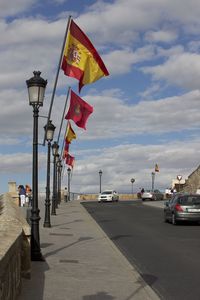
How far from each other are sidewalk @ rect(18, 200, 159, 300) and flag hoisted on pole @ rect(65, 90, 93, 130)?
7.08 m

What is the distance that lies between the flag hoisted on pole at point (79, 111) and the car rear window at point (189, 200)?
7.44 metres

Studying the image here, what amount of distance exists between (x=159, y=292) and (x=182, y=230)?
601 inches

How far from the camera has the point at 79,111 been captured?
2488 cm

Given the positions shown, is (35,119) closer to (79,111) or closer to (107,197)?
(79,111)

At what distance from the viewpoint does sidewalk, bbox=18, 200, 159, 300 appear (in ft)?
32.0

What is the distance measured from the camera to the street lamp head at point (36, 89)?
1428cm

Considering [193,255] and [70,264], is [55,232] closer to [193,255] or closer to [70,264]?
[193,255]

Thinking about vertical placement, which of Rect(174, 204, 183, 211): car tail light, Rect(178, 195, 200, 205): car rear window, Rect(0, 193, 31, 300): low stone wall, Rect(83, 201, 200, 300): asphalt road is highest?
Rect(178, 195, 200, 205): car rear window

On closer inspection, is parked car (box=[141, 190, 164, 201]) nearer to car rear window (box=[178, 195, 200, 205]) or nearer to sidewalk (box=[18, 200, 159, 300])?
car rear window (box=[178, 195, 200, 205])

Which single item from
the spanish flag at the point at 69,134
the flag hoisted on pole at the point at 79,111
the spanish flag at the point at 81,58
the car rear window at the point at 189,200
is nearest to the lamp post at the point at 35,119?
the spanish flag at the point at 81,58

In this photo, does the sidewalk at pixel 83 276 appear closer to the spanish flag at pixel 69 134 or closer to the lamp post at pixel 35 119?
the lamp post at pixel 35 119

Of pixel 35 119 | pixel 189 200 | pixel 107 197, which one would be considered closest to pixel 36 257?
pixel 35 119

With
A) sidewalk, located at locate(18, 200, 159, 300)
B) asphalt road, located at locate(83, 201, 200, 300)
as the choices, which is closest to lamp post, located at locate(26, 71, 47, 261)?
sidewalk, located at locate(18, 200, 159, 300)

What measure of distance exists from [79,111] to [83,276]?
13.7m
